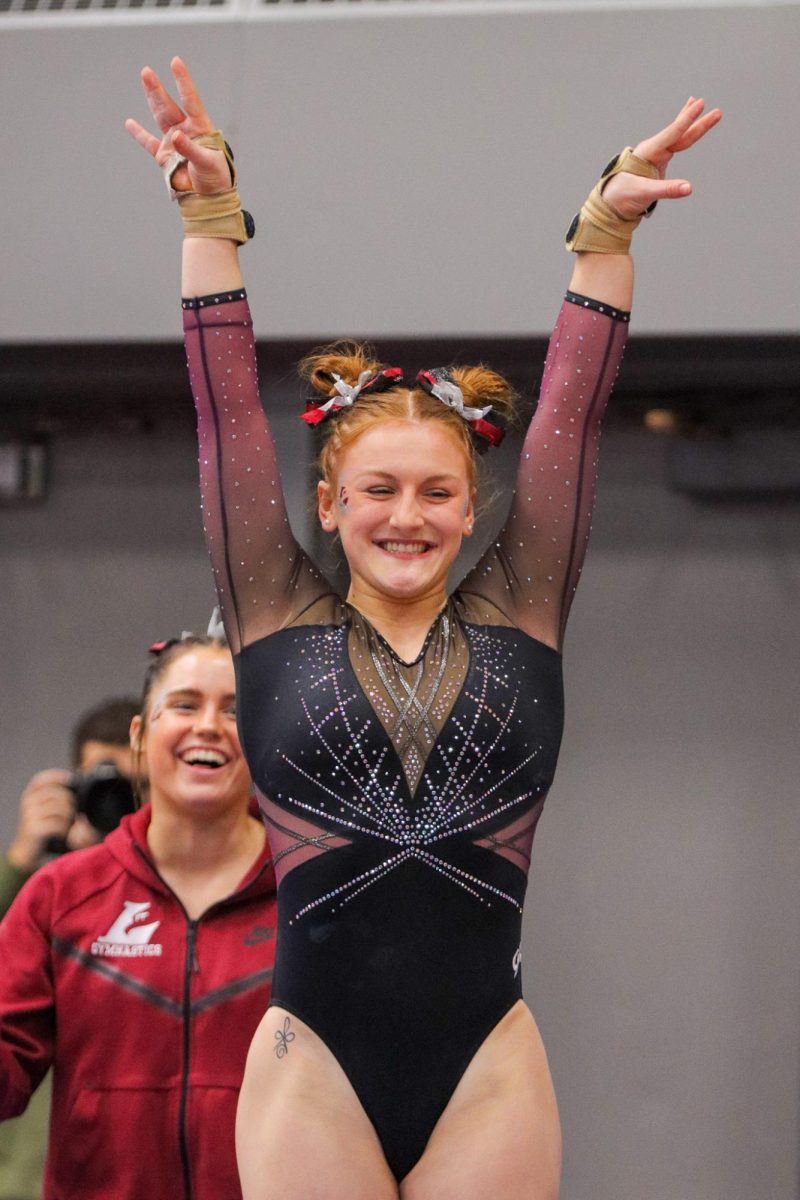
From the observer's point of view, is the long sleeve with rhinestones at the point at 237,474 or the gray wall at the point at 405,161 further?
the gray wall at the point at 405,161

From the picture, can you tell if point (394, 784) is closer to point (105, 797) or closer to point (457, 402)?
point (457, 402)

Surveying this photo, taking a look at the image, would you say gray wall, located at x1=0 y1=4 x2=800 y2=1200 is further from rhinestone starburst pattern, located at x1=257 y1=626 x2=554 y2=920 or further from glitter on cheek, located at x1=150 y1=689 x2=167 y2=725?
rhinestone starburst pattern, located at x1=257 y1=626 x2=554 y2=920

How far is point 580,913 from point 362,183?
66.7 inches

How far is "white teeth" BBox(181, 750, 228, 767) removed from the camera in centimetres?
253

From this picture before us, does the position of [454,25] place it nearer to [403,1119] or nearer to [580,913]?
[580,913]

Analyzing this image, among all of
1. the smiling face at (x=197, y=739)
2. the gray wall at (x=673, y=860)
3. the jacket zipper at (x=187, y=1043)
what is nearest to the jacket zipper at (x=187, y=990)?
the jacket zipper at (x=187, y=1043)

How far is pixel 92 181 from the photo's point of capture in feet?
10.7

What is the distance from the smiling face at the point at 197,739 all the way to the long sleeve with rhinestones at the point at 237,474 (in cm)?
59

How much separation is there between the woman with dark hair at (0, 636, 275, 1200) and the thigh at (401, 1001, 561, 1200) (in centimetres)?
73

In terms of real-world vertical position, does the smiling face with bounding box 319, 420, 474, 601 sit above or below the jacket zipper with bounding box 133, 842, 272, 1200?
above

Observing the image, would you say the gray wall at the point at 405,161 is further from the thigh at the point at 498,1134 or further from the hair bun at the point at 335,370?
the thigh at the point at 498,1134

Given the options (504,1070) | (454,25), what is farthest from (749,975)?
(454,25)

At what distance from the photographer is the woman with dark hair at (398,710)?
1.81 meters

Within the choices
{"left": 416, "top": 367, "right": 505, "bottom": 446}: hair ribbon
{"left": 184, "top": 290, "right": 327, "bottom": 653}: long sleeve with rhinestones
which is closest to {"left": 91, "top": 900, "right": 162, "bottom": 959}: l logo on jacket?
{"left": 184, "top": 290, "right": 327, "bottom": 653}: long sleeve with rhinestones
